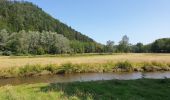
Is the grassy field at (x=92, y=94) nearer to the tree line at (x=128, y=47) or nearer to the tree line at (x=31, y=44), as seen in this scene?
the tree line at (x=31, y=44)

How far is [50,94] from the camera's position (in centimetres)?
1407

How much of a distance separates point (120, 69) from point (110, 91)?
26347 millimetres

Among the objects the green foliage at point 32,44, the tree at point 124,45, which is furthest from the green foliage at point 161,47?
the green foliage at point 32,44

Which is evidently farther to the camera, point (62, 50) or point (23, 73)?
point (62, 50)

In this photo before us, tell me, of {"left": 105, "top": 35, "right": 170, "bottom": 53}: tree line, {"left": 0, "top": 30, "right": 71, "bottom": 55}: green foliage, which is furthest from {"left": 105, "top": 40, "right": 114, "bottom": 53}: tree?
{"left": 0, "top": 30, "right": 71, "bottom": 55}: green foliage

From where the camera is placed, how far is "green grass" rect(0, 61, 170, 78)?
37.0 metres

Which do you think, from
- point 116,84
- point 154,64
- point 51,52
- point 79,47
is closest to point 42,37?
point 51,52

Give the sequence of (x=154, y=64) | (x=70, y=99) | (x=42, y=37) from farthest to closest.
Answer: (x=42, y=37)
(x=154, y=64)
(x=70, y=99)

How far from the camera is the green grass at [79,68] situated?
37.0 m

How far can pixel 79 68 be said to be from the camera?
1593 inches

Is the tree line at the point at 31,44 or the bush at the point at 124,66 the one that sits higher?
the tree line at the point at 31,44

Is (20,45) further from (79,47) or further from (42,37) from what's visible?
(79,47)

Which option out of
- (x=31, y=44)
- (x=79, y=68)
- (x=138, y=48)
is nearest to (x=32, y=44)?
(x=31, y=44)

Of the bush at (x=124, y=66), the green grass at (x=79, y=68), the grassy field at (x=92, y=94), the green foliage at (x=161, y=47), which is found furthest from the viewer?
the green foliage at (x=161, y=47)
